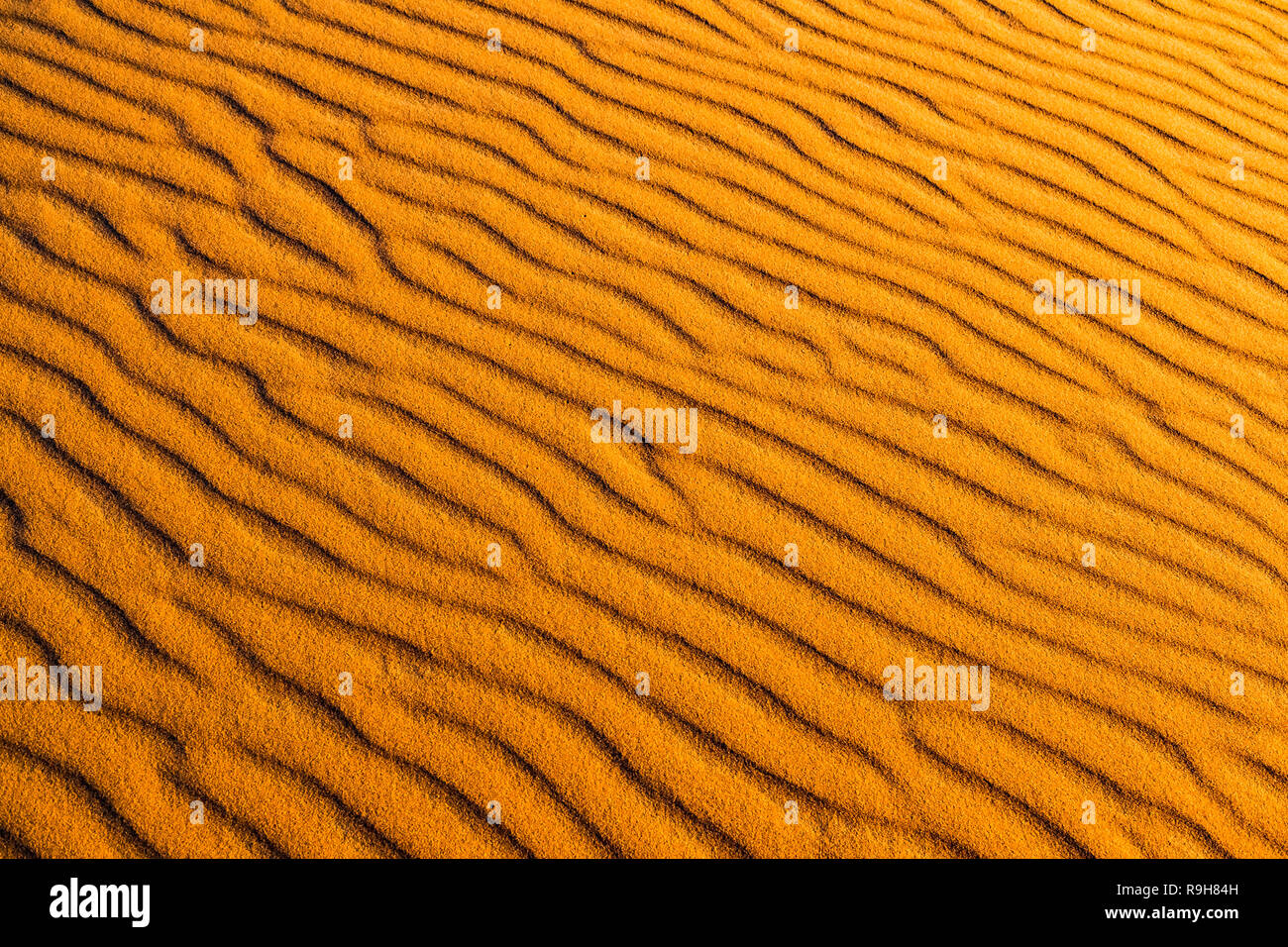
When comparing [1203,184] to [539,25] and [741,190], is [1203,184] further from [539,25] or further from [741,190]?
[539,25]

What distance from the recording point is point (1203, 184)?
3.61m

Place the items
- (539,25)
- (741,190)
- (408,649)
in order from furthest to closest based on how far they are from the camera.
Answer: (539,25) → (741,190) → (408,649)

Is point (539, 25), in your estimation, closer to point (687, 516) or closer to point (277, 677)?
point (687, 516)

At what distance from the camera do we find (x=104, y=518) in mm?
2533

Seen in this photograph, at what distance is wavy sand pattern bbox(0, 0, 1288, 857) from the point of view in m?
2.31

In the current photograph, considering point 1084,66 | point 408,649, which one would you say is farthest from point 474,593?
point 1084,66

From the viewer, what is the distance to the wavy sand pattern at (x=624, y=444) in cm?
231

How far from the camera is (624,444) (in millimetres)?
2807

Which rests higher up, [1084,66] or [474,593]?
[1084,66]

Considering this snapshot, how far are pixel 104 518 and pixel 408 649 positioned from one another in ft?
2.65
